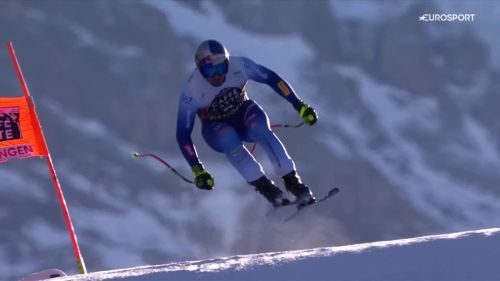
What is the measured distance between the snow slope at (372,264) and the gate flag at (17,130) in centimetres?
639

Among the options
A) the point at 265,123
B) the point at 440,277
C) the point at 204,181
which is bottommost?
the point at 440,277

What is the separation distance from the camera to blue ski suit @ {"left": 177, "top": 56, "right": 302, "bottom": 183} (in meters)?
7.49

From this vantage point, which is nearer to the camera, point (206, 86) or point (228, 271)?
point (228, 271)

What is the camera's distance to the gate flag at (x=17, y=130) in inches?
403

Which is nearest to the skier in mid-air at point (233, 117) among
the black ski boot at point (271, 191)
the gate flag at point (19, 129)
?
the black ski boot at point (271, 191)

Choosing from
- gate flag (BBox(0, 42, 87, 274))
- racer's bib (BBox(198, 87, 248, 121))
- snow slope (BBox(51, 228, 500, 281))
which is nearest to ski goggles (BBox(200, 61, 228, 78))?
racer's bib (BBox(198, 87, 248, 121))

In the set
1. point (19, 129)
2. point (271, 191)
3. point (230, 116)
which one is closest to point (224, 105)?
point (230, 116)

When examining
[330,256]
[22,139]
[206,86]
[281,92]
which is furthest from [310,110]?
[22,139]

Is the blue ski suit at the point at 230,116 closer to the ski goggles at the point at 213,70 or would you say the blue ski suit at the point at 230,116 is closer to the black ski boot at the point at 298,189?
the ski goggles at the point at 213,70

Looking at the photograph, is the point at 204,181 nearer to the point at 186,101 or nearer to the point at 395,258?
the point at 186,101

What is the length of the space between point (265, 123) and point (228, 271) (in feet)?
12.3

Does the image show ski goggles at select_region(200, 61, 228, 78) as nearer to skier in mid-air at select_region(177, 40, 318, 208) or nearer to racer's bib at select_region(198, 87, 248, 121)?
skier in mid-air at select_region(177, 40, 318, 208)

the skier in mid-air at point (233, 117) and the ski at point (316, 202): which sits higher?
the skier in mid-air at point (233, 117)

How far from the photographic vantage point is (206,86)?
7664mm
